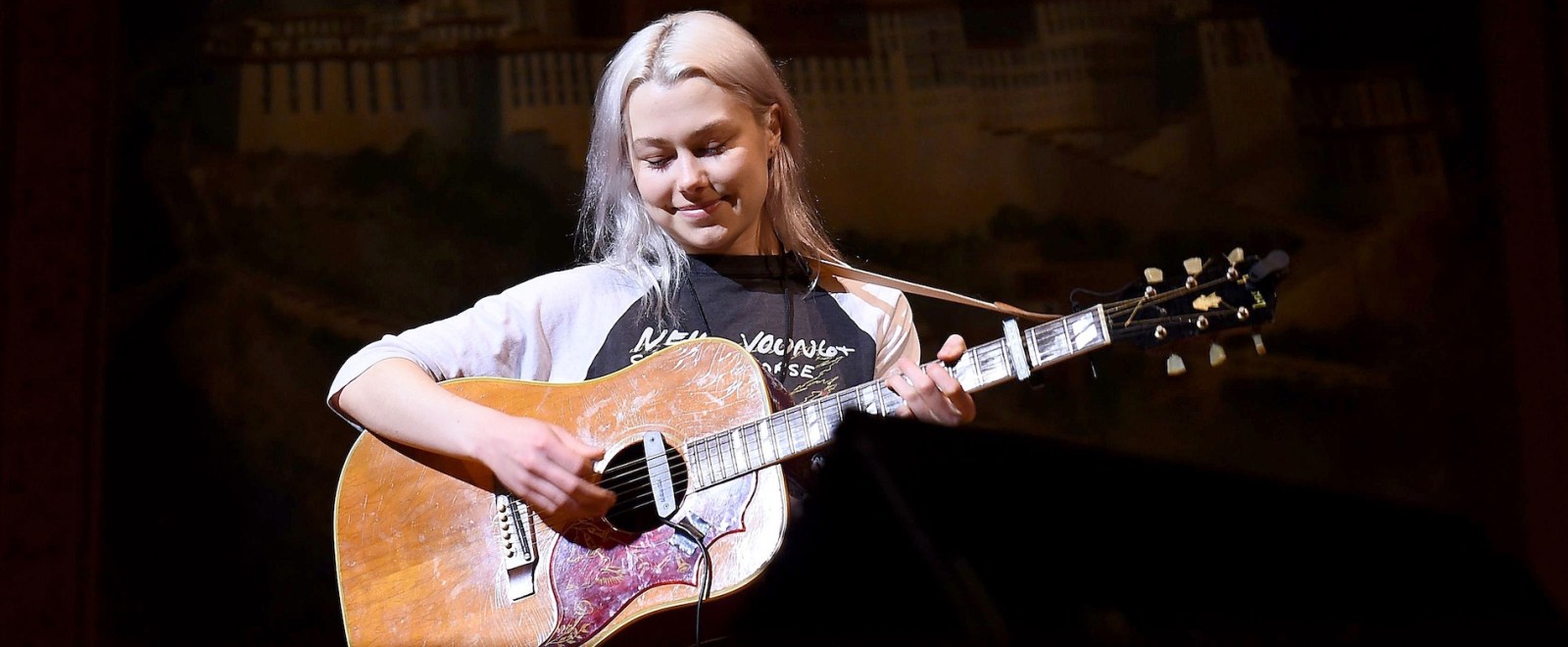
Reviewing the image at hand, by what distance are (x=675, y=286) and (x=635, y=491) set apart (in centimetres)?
39

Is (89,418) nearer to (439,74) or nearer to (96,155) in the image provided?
(96,155)

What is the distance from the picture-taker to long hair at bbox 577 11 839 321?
70.2 inches

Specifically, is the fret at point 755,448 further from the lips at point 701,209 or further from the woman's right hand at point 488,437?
the lips at point 701,209

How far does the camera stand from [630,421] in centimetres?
164

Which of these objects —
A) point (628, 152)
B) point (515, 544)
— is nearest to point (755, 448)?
point (515, 544)

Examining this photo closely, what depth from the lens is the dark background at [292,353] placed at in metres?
2.52

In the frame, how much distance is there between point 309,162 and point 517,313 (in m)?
1.24

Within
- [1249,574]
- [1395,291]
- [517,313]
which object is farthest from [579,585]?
[1395,291]

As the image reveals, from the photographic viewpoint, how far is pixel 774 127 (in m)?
1.88

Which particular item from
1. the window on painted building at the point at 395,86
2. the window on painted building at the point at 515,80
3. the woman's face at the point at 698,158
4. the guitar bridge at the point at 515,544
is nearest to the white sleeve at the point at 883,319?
the woman's face at the point at 698,158

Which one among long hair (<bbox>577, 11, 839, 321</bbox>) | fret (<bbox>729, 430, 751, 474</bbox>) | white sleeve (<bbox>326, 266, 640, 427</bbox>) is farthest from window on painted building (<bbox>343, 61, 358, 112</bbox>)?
fret (<bbox>729, 430, 751, 474</bbox>)

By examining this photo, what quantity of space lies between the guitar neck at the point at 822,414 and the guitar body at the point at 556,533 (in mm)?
19

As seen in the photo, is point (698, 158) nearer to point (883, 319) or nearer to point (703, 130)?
point (703, 130)

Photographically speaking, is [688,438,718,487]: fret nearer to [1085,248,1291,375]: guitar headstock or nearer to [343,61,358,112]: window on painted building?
[1085,248,1291,375]: guitar headstock
